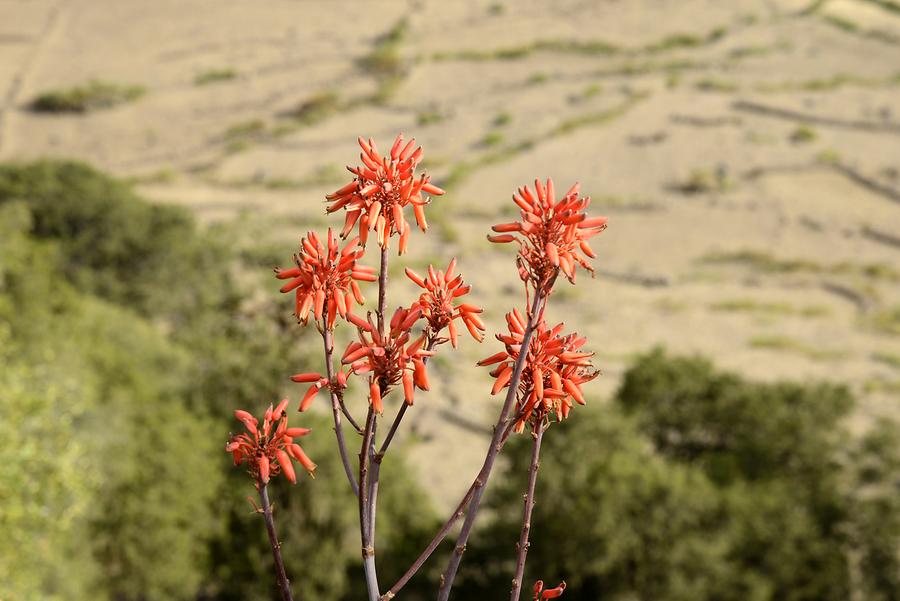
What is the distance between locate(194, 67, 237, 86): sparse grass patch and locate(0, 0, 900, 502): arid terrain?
19 centimetres

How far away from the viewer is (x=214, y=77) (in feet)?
206

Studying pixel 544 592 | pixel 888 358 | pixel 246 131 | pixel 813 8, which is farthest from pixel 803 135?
pixel 544 592

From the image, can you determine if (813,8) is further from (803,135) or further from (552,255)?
(552,255)

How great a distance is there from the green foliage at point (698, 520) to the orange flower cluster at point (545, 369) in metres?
14.4

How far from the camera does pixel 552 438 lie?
63.2 feet

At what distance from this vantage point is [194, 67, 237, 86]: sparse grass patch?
6244 centimetres

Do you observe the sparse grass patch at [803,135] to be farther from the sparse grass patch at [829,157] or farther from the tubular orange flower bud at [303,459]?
the tubular orange flower bud at [303,459]

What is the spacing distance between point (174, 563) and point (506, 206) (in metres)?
31.6

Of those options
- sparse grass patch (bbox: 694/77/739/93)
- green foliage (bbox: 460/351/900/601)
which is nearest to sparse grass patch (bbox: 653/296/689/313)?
green foliage (bbox: 460/351/900/601)

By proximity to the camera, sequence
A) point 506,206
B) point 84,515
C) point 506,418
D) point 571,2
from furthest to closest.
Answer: point 571,2, point 506,206, point 84,515, point 506,418

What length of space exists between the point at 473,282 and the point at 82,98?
34.2 meters

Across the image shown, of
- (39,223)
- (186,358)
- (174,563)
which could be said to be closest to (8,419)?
(174,563)

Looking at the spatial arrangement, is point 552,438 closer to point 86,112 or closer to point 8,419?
point 8,419

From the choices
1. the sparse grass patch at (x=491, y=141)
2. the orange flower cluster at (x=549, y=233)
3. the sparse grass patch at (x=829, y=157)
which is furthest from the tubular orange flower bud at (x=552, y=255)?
the sparse grass patch at (x=491, y=141)
